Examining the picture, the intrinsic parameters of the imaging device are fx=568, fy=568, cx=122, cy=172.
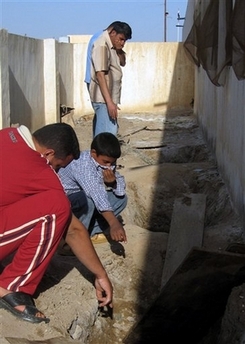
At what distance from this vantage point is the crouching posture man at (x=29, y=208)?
3.11 metres

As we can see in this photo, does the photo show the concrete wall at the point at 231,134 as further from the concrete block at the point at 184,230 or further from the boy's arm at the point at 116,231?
the boy's arm at the point at 116,231

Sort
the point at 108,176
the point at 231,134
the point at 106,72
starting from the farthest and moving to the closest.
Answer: the point at 106,72, the point at 231,134, the point at 108,176

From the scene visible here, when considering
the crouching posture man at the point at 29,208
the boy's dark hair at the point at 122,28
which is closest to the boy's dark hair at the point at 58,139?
the crouching posture man at the point at 29,208

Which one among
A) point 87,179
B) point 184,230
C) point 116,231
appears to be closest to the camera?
point 116,231

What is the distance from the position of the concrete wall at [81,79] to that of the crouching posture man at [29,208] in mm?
7249

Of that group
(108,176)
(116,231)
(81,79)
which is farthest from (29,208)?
(81,79)

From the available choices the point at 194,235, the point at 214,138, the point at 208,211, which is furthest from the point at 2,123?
the point at 194,235

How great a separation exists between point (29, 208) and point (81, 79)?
40.5 ft

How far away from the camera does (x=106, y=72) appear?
598cm

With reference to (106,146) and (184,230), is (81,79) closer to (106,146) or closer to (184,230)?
(184,230)

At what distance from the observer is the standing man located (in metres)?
5.85

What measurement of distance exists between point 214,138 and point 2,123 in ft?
10.2

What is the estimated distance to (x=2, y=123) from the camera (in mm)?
8383

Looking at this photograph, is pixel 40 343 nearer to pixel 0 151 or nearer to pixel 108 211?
pixel 0 151
